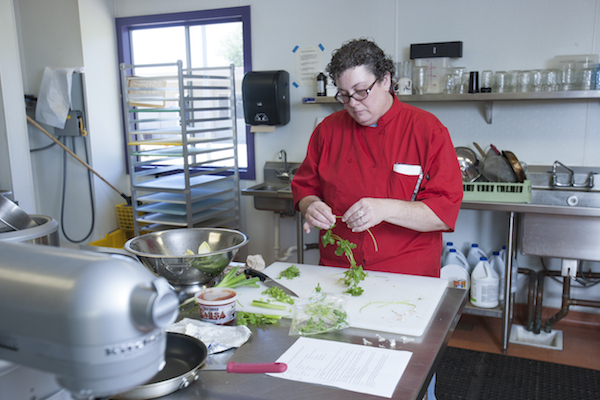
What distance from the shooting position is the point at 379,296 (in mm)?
1714

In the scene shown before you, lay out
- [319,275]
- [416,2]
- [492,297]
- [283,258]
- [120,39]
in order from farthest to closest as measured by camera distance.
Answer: [120,39]
[283,258]
[416,2]
[492,297]
[319,275]

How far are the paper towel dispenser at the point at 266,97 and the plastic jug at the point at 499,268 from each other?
196 centimetres

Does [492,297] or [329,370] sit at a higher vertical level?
[329,370]

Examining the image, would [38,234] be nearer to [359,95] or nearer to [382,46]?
[359,95]

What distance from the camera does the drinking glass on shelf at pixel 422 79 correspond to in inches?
146

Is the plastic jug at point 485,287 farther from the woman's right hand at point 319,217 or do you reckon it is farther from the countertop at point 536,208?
the woman's right hand at point 319,217

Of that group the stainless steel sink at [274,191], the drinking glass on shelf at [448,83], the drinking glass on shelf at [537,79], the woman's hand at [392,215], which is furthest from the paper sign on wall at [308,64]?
the woman's hand at [392,215]

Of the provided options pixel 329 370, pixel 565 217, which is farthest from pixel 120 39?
pixel 329 370

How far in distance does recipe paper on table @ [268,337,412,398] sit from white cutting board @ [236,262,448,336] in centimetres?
16

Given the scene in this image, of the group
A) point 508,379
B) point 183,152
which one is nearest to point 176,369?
point 508,379

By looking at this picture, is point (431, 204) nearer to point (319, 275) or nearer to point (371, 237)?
point (371, 237)

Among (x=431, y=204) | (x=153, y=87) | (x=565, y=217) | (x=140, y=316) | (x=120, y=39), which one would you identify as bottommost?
Result: (x=565, y=217)

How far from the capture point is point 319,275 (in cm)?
198

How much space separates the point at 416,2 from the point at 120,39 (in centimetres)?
282
